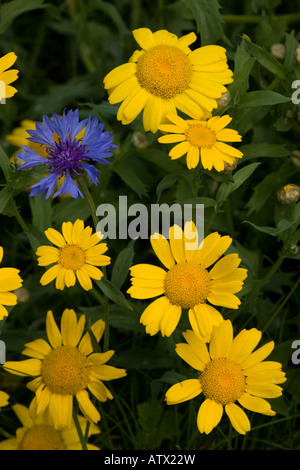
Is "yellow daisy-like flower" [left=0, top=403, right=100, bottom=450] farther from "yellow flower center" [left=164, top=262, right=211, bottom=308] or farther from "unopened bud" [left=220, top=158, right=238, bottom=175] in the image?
"unopened bud" [left=220, top=158, right=238, bottom=175]

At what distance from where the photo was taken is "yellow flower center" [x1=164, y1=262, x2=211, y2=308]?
137cm

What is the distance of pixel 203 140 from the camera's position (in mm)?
1400

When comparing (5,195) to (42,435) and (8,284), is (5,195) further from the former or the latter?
(42,435)

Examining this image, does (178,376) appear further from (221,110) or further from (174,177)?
(221,110)

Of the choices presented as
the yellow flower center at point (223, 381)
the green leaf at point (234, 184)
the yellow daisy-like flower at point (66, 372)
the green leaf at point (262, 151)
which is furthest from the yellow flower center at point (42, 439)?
the green leaf at point (262, 151)

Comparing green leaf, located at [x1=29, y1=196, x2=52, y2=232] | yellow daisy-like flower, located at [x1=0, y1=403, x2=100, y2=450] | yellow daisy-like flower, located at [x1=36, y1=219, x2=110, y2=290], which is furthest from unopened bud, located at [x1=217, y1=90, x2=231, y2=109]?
yellow daisy-like flower, located at [x1=0, y1=403, x2=100, y2=450]

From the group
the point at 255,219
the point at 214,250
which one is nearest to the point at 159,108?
the point at 214,250

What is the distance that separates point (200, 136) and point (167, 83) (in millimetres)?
147

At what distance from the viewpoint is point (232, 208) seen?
6.29ft

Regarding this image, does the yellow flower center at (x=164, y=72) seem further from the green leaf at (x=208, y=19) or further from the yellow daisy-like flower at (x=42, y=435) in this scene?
the yellow daisy-like flower at (x=42, y=435)

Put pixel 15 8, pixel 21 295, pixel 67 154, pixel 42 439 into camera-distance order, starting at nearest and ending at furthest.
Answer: pixel 67 154, pixel 42 439, pixel 21 295, pixel 15 8

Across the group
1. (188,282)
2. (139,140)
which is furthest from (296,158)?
(188,282)

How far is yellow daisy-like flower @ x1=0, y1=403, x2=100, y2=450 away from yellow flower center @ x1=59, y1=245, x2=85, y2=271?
409 millimetres

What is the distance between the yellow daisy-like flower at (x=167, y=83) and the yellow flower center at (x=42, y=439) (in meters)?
0.70
